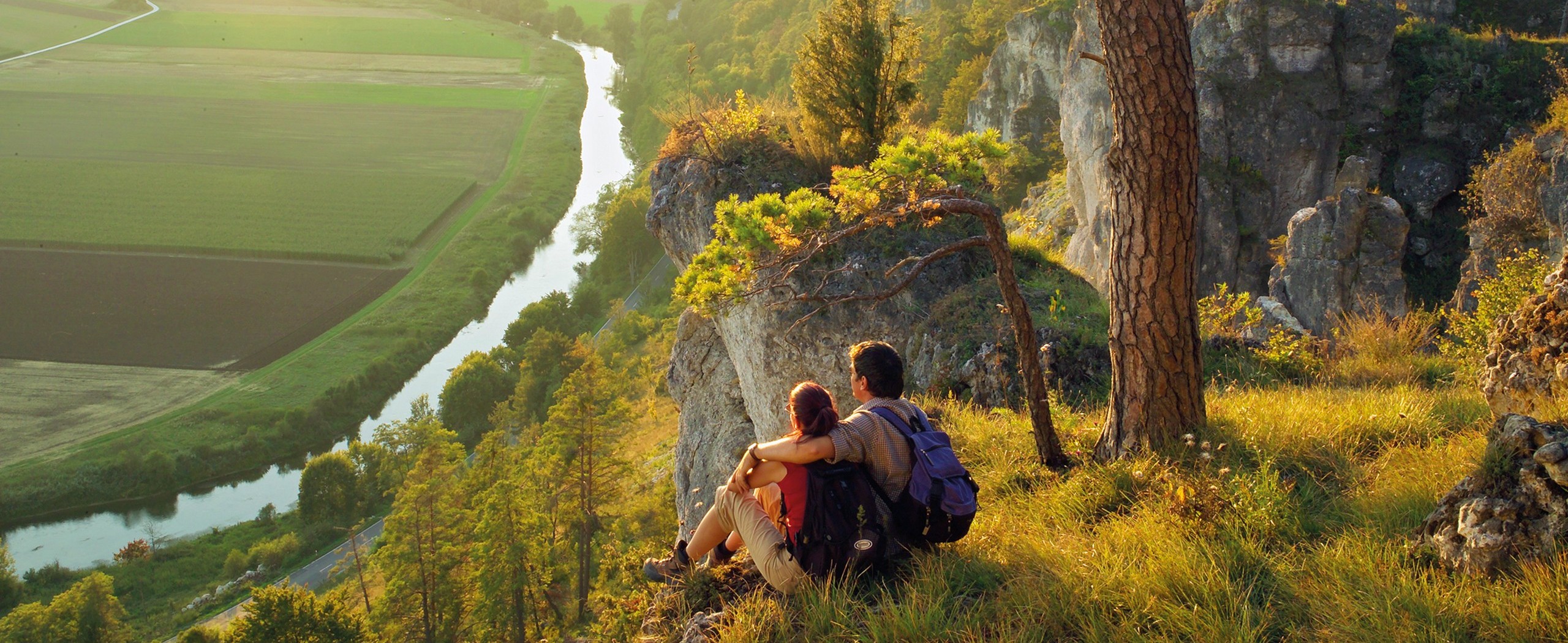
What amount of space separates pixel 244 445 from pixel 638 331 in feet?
53.0

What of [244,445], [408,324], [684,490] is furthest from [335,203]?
[684,490]

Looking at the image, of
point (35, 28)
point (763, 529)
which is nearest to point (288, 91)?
point (35, 28)

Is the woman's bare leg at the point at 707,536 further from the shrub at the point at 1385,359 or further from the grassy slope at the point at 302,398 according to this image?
the grassy slope at the point at 302,398

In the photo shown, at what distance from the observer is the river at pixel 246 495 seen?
101 ft

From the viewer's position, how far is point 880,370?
4.79 metres

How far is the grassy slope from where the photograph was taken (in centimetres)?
3186

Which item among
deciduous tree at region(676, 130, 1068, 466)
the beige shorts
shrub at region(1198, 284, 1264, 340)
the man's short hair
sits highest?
deciduous tree at region(676, 130, 1068, 466)

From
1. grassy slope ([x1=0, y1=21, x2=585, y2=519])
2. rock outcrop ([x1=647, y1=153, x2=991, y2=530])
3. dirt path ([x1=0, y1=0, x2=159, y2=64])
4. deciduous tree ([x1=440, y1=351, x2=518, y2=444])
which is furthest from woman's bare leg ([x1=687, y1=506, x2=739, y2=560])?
dirt path ([x1=0, y1=0, x2=159, y2=64])

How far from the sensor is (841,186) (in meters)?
5.50

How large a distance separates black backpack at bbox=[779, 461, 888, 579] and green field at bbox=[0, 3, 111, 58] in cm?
10730

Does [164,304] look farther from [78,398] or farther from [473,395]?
[473,395]

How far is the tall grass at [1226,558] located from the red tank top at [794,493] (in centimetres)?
34

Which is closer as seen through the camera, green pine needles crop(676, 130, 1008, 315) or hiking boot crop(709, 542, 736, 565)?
hiking boot crop(709, 542, 736, 565)

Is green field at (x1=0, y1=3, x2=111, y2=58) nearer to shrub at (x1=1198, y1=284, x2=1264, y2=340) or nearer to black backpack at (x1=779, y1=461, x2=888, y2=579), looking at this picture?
shrub at (x1=1198, y1=284, x2=1264, y2=340)
